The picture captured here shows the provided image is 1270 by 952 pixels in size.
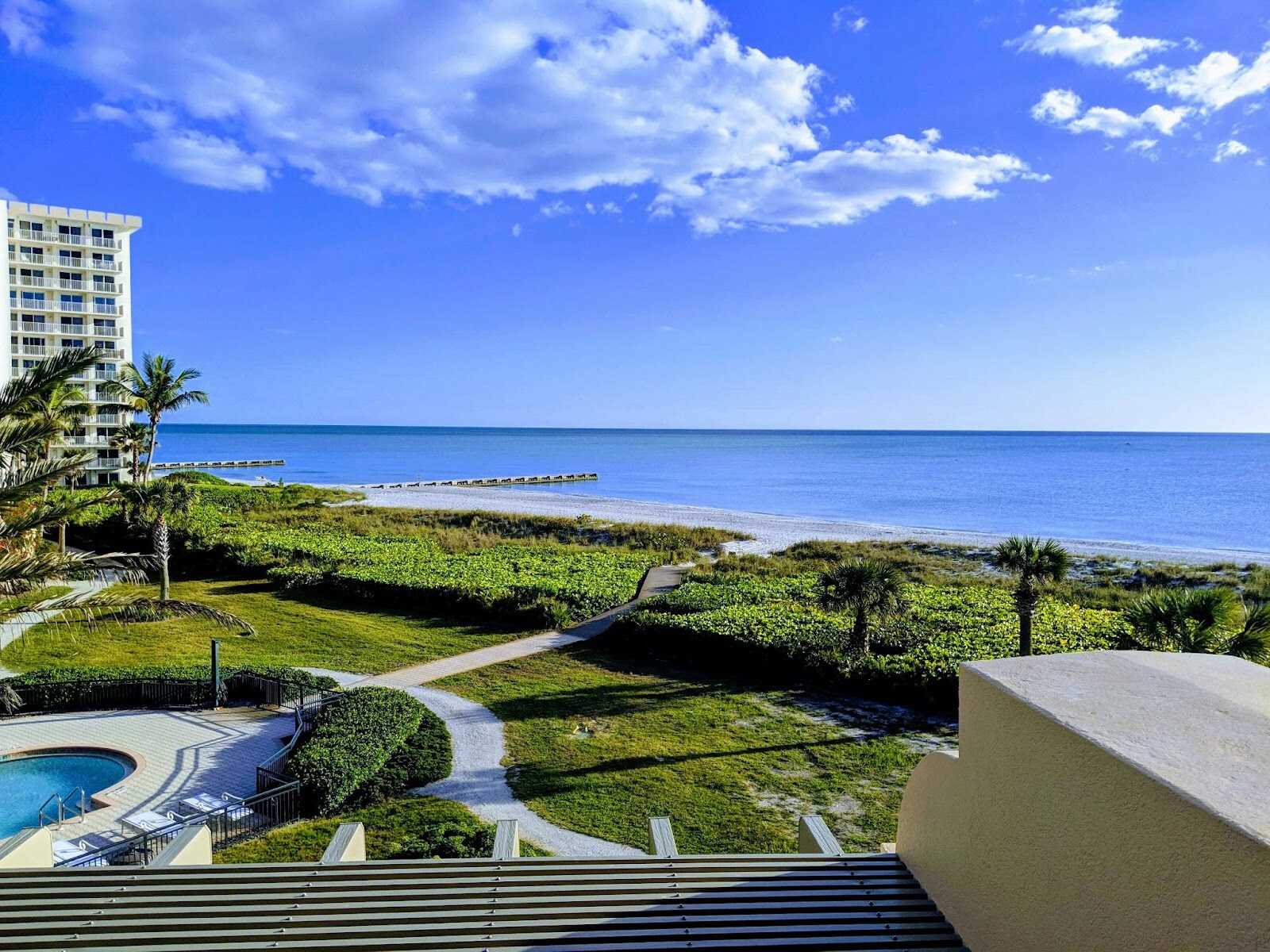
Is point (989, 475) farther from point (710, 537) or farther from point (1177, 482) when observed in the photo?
point (710, 537)

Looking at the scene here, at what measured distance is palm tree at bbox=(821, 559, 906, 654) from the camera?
18.9 metres

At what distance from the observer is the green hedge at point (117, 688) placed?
1716 cm

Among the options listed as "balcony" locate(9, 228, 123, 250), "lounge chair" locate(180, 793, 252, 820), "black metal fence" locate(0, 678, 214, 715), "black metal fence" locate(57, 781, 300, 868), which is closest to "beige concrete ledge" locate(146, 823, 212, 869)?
"black metal fence" locate(57, 781, 300, 868)

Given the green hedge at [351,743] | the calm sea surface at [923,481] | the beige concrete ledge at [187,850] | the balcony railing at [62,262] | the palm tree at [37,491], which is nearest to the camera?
the beige concrete ledge at [187,850]

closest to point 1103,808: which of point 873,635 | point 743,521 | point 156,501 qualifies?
point 873,635

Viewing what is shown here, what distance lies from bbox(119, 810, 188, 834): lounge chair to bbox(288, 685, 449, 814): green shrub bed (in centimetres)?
169

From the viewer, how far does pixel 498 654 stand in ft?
69.2

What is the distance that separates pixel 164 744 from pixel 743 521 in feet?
154

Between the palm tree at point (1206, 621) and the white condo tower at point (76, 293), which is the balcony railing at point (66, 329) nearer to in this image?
the white condo tower at point (76, 293)

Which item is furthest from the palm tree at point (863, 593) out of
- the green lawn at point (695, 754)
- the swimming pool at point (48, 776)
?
the swimming pool at point (48, 776)

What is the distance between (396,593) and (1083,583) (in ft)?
91.7

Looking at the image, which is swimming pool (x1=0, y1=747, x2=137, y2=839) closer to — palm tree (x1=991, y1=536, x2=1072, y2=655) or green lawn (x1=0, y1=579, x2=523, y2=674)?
green lawn (x1=0, y1=579, x2=523, y2=674)

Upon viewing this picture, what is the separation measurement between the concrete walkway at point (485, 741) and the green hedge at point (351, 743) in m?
0.88

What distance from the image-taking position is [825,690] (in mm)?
17922
